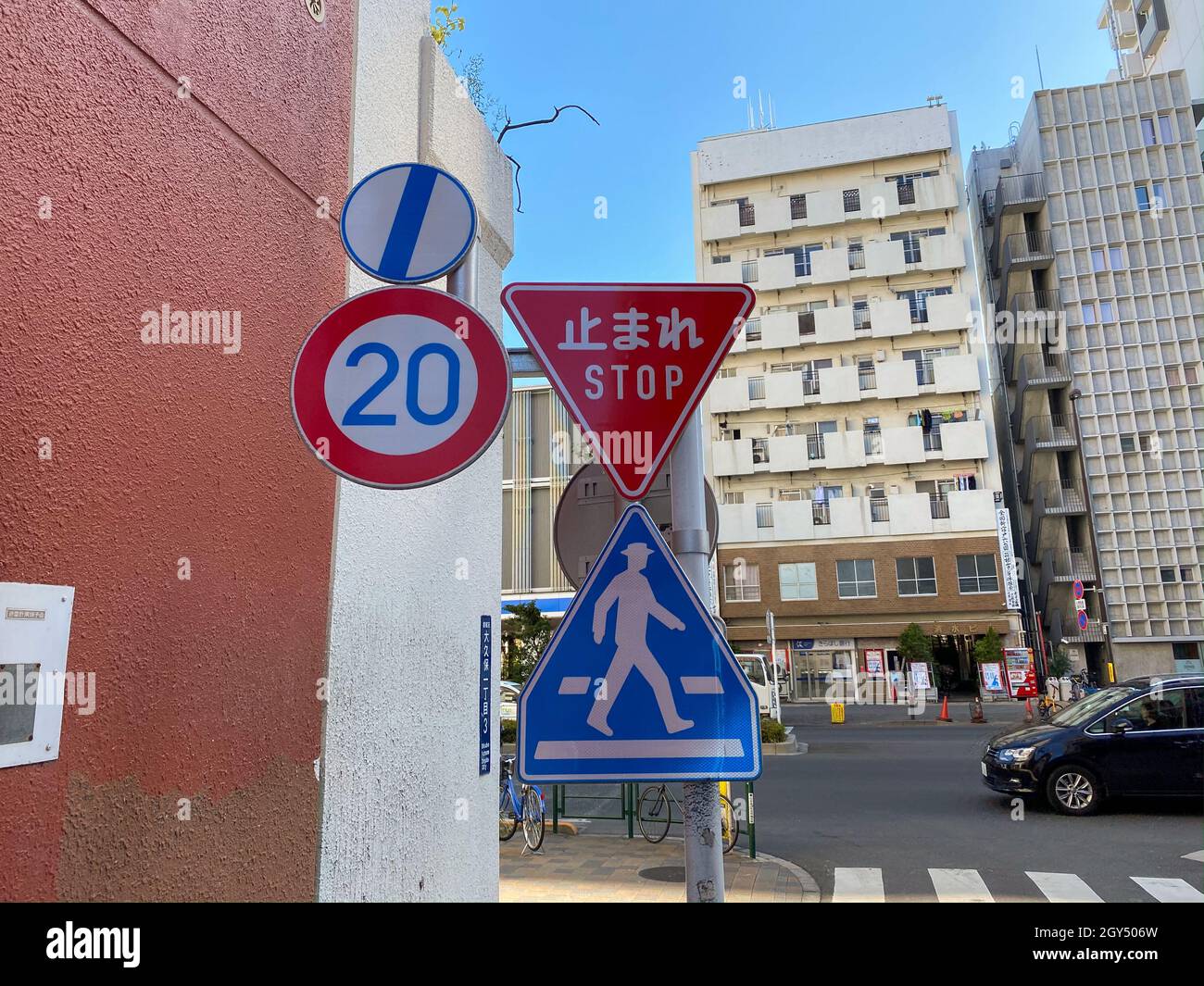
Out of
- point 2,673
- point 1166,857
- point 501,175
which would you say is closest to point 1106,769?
point 1166,857

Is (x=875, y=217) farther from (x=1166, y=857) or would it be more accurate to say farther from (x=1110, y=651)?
(x=1166, y=857)

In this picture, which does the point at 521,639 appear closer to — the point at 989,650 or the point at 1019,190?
the point at 989,650

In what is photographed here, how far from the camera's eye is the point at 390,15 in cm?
411

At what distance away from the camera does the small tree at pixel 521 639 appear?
831 inches

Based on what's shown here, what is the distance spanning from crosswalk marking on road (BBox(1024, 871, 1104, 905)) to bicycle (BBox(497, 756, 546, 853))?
4631 mm

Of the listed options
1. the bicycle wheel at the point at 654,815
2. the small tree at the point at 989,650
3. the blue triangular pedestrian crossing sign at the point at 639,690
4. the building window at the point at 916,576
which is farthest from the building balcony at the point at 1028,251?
the blue triangular pedestrian crossing sign at the point at 639,690

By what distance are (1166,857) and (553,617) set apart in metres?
20.4

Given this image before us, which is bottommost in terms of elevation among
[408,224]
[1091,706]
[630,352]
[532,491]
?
[1091,706]

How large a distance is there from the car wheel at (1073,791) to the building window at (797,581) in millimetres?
25217

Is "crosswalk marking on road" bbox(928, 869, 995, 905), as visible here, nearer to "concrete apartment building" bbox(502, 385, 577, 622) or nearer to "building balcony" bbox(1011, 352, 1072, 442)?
"concrete apartment building" bbox(502, 385, 577, 622)

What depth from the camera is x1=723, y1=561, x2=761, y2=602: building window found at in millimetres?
35562

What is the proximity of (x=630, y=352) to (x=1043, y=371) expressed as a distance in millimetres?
37962

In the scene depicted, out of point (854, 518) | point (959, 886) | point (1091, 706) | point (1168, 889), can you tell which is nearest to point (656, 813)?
point (959, 886)

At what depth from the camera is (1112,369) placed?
108ft
